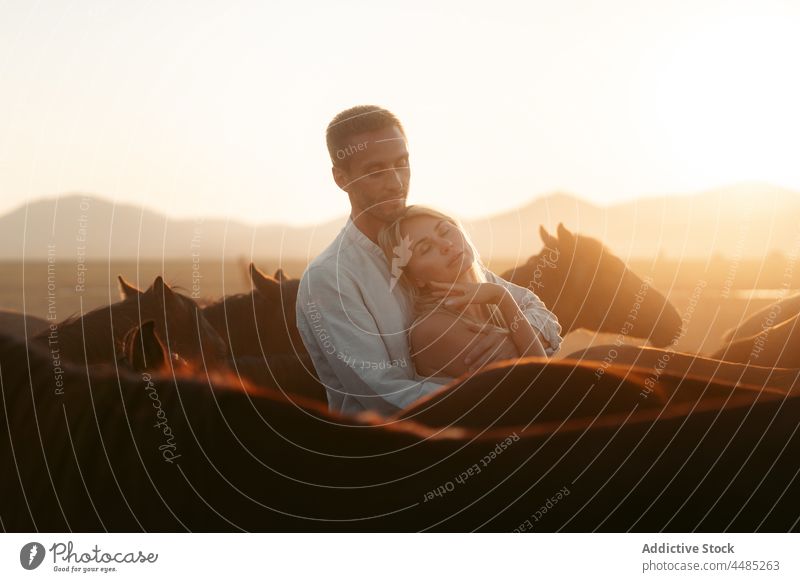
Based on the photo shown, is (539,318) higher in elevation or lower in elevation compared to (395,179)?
lower

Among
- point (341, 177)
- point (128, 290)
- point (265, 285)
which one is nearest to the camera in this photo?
point (341, 177)

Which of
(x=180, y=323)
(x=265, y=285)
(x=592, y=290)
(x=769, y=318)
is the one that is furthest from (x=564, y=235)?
(x=180, y=323)

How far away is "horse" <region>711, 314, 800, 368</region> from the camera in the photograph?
3035mm

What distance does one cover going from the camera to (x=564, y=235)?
451 centimetres

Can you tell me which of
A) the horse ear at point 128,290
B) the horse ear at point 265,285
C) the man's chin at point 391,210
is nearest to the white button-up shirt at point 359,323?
the man's chin at point 391,210

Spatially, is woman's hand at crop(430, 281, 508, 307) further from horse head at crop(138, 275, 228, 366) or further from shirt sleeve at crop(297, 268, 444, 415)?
horse head at crop(138, 275, 228, 366)

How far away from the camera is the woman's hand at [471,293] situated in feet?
9.62

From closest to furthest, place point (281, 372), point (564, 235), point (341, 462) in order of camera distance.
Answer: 1. point (341, 462)
2. point (281, 372)
3. point (564, 235)

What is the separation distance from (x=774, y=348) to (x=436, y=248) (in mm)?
1208

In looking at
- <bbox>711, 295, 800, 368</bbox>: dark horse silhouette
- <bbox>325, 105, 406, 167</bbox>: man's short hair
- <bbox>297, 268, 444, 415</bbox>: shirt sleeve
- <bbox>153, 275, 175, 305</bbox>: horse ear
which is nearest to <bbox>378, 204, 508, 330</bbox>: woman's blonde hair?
<bbox>297, 268, 444, 415</bbox>: shirt sleeve

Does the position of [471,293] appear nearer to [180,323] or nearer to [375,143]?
[375,143]

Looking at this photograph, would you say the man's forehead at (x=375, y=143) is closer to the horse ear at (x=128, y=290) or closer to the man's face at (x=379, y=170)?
the man's face at (x=379, y=170)
